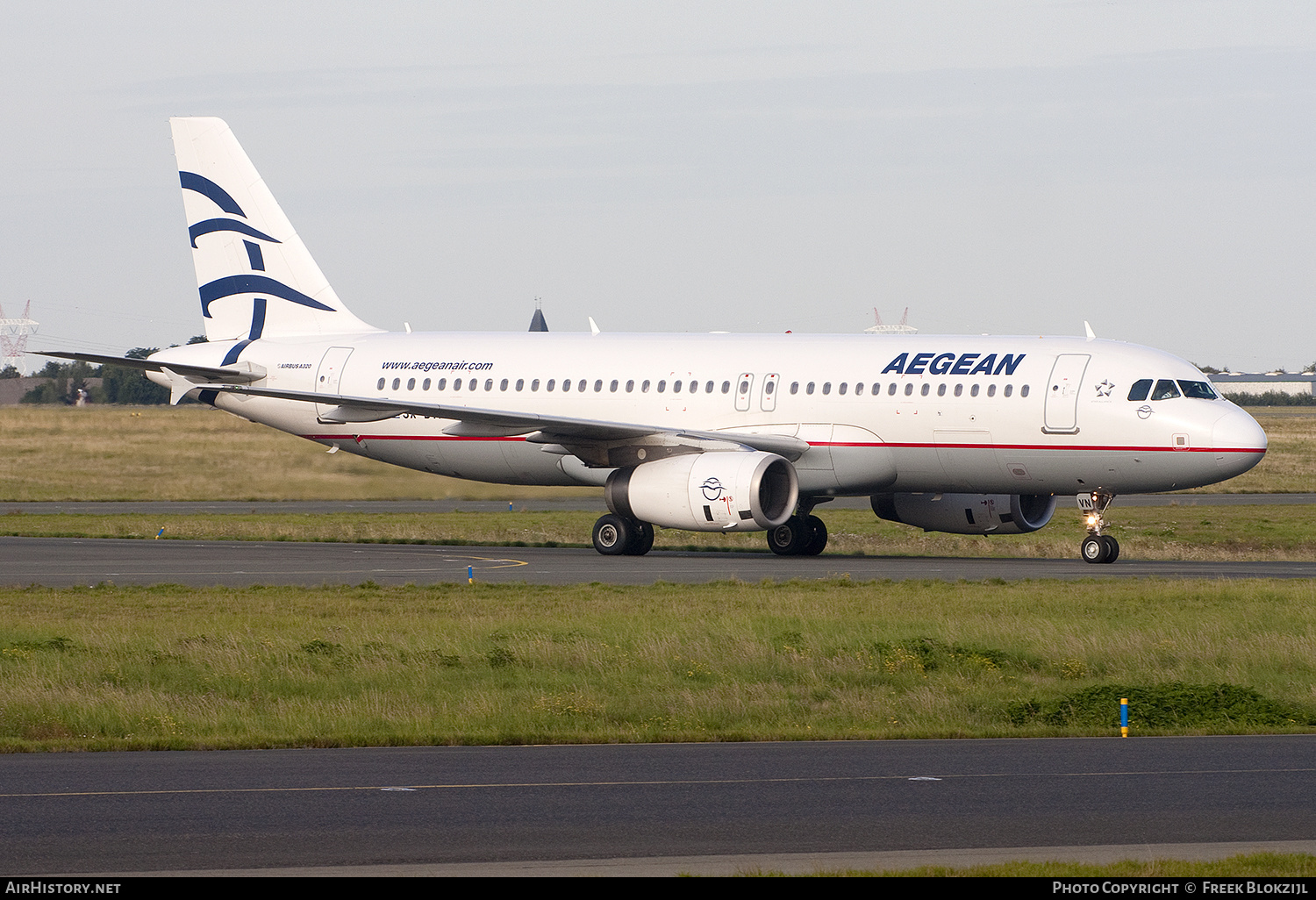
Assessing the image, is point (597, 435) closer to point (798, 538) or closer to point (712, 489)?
point (712, 489)

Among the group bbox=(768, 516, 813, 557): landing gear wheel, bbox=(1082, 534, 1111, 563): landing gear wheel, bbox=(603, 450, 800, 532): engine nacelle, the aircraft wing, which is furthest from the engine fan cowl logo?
bbox=(1082, 534, 1111, 563): landing gear wheel

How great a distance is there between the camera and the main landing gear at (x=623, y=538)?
3644 cm

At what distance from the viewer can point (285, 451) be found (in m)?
43.7

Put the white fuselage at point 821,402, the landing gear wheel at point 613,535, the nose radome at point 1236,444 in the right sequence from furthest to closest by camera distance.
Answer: the landing gear wheel at point 613,535 → the white fuselage at point 821,402 → the nose radome at point 1236,444

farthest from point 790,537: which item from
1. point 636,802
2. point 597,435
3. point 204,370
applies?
point 636,802

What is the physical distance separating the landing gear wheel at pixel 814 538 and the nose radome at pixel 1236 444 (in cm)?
866

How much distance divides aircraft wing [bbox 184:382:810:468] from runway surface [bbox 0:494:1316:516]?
13.2m

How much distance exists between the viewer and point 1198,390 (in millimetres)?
33281

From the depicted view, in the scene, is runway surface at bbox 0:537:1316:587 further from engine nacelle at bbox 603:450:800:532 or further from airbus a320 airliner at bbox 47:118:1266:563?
airbus a320 airliner at bbox 47:118:1266:563

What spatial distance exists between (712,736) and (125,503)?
42.0m

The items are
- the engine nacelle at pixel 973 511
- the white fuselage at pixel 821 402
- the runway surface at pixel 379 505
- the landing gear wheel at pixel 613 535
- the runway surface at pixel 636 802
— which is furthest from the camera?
the runway surface at pixel 379 505

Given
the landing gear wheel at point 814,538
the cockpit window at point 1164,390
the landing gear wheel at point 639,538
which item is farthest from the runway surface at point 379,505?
the cockpit window at point 1164,390

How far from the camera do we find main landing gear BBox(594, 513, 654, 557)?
36438mm

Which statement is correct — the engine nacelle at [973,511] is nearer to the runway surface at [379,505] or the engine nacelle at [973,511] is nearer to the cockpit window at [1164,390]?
the cockpit window at [1164,390]
